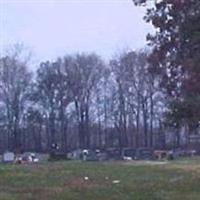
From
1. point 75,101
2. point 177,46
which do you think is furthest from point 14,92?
point 177,46

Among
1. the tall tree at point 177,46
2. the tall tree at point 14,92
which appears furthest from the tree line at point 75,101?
the tall tree at point 177,46

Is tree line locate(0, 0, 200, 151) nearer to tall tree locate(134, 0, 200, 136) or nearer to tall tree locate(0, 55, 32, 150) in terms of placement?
tall tree locate(0, 55, 32, 150)

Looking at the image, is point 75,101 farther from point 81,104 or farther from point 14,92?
point 14,92

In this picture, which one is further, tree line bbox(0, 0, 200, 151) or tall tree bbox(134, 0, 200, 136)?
tree line bbox(0, 0, 200, 151)

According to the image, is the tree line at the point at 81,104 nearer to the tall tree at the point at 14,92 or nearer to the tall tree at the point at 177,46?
the tall tree at the point at 14,92

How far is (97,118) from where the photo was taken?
110 m

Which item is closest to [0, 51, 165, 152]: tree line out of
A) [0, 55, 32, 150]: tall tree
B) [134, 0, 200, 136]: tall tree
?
[0, 55, 32, 150]: tall tree

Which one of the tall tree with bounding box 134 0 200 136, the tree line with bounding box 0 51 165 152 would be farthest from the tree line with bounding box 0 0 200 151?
the tall tree with bounding box 134 0 200 136

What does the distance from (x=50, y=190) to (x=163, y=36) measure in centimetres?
818

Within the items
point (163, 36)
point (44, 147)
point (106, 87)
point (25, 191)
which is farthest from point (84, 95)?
point (25, 191)

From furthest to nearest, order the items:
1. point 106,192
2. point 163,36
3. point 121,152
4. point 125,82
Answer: point 125,82 → point 121,152 → point 163,36 → point 106,192

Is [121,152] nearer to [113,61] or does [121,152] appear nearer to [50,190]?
[113,61]

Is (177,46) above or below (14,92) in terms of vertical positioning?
below

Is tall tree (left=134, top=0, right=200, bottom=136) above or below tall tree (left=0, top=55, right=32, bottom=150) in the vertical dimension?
below
